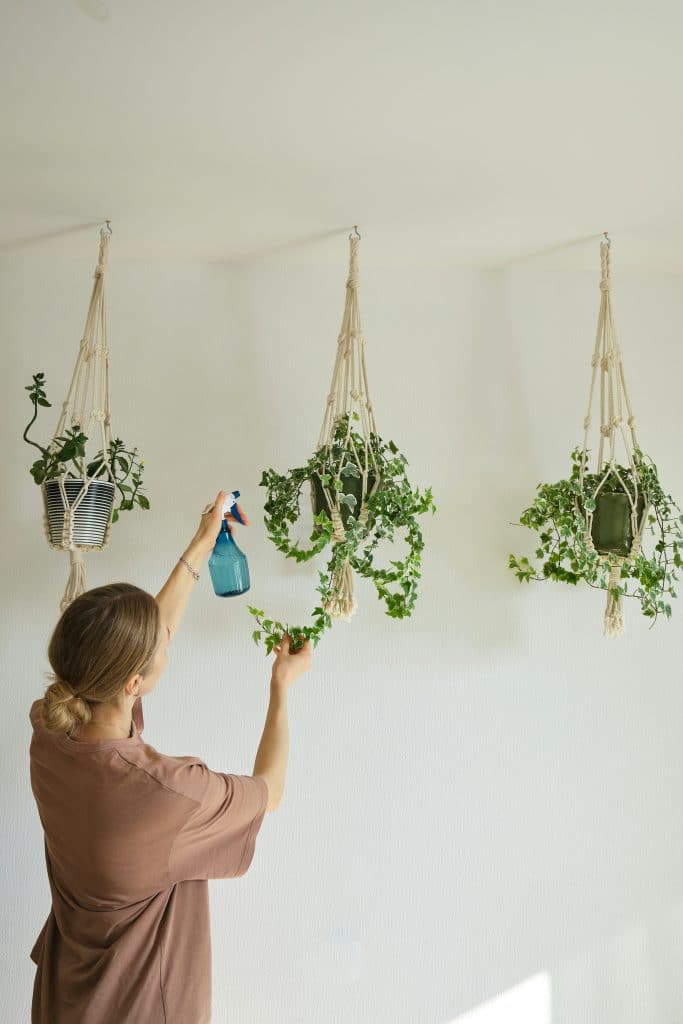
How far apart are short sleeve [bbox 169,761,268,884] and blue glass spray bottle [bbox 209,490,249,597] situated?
544 mm

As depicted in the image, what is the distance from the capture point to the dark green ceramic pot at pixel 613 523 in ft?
6.45

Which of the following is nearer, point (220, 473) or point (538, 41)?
point (538, 41)

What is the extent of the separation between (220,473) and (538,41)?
1.19m

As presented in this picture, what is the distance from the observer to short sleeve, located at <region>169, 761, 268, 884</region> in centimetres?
138

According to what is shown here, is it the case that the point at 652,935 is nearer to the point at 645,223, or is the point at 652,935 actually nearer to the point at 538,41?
the point at 645,223

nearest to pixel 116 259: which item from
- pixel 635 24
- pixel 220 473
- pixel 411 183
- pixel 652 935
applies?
pixel 220 473

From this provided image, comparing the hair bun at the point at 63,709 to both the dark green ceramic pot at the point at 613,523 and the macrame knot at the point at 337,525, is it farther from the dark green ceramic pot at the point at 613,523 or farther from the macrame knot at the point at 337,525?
the dark green ceramic pot at the point at 613,523

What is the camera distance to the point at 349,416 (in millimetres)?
1968

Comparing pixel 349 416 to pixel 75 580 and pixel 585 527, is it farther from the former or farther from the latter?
pixel 75 580

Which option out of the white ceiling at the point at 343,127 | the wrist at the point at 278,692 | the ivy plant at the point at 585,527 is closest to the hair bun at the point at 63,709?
Result: the wrist at the point at 278,692

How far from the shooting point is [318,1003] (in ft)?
6.63

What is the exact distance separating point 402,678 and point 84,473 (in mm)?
916

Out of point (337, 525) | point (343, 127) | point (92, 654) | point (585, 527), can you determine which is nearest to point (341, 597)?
point (337, 525)

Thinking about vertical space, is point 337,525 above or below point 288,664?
above
